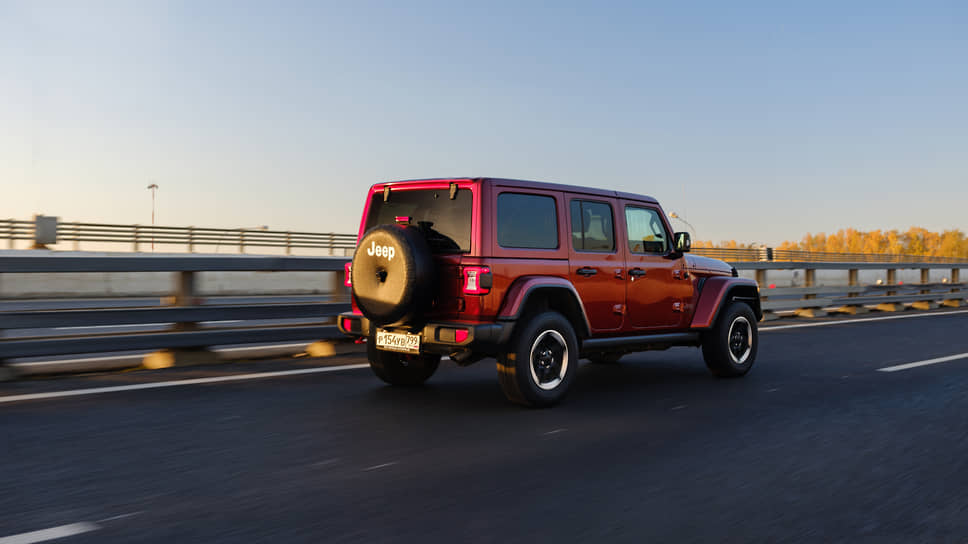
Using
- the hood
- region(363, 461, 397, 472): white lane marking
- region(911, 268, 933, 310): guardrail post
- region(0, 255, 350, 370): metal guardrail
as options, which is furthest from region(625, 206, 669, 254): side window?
region(911, 268, 933, 310): guardrail post

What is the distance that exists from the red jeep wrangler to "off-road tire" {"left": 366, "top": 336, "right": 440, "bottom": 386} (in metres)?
0.01

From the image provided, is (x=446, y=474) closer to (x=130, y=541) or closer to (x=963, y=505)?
(x=130, y=541)

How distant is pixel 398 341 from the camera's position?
6.74 meters

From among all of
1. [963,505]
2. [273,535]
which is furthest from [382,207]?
[963,505]

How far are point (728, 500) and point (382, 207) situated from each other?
161 inches

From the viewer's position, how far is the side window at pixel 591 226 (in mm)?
7211

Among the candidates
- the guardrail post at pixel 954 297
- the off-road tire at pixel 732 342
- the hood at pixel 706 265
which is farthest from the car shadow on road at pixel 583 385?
the guardrail post at pixel 954 297

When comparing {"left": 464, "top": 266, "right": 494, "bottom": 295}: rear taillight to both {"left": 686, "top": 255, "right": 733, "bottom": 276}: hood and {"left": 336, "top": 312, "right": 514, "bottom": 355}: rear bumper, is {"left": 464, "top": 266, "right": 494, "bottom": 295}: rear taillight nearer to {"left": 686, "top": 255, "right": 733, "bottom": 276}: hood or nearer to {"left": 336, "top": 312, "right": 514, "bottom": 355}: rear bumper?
{"left": 336, "top": 312, "right": 514, "bottom": 355}: rear bumper

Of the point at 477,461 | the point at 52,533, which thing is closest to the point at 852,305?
the point at 477,461

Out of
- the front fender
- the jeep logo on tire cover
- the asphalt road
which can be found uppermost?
the jeep logo on tire cover

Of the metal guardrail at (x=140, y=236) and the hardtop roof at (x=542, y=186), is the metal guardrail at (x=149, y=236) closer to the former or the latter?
the metal guardrail at (x=140, y=236)

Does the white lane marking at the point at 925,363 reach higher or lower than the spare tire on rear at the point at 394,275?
lower

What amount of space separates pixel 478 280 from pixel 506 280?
277mm

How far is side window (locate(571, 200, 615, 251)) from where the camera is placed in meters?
7.21
